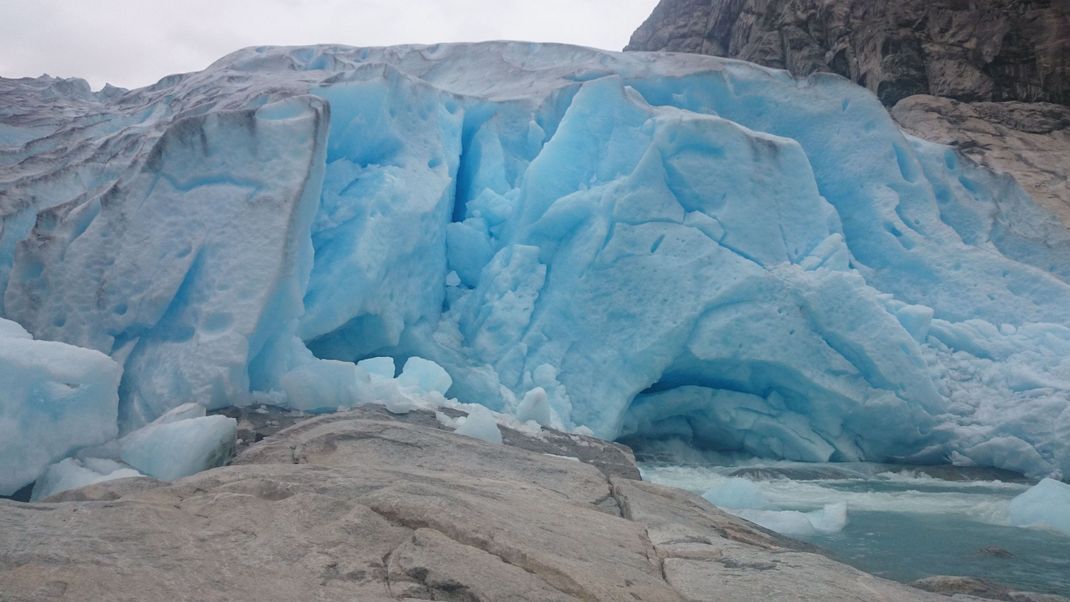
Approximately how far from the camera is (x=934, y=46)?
1284cm

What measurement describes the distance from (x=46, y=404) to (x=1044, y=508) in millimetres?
5678

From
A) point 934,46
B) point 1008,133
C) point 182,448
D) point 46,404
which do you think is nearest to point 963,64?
point 934,46

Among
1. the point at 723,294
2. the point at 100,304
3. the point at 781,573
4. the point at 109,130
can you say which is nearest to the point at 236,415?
the point at 100,304

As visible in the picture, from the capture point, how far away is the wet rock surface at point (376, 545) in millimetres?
1942

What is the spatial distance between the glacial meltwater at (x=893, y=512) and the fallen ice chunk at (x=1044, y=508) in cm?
9

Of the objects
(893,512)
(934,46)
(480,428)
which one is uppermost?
(934,46)

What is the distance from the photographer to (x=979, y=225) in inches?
350

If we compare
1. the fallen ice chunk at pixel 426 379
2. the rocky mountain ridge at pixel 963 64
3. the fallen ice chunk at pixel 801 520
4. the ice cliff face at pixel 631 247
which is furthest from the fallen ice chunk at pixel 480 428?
the rocky mountain ridge at pixel 963 64

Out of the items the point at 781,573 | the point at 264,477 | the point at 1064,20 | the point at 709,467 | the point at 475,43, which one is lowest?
the point at 709,467

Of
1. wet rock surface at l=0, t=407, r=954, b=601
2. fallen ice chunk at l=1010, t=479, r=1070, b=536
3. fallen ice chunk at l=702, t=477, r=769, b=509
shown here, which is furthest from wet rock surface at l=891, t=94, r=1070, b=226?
wet rock surface at l=0, t=407, r=954, b=601

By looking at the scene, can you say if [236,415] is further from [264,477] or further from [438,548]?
[438,548]

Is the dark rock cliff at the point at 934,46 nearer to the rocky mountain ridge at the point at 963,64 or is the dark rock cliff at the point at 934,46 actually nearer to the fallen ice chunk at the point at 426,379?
the rocky mountain ridge at the point at 963,64

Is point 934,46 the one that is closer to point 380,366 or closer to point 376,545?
point 380,366

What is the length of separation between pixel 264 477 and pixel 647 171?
583 centimetres
